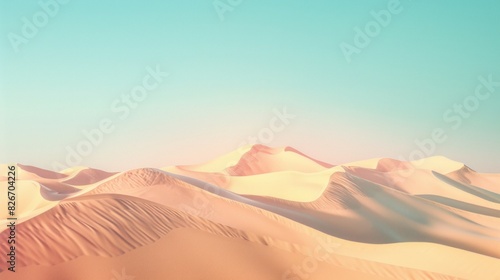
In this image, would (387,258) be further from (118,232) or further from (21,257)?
(21,257)

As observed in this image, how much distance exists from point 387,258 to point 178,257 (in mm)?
6234

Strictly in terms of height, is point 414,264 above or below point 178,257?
below

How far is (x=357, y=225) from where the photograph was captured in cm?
2142

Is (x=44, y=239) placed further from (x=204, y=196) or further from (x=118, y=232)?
(x=204, y=196)

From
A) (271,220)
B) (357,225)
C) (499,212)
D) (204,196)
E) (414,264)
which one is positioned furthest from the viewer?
(499,212)

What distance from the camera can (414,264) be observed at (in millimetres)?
12625

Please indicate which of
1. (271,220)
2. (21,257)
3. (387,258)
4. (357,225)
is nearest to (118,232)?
(21,257)

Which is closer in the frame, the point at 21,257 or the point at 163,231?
the point at 21,257

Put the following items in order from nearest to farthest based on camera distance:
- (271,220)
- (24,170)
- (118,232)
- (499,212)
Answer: (118,232) → (271,220) → (499,212) → (24,170)

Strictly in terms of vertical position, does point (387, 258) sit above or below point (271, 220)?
below

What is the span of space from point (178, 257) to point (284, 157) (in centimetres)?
4167

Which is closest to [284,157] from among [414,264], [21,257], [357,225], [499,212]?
[499,212]

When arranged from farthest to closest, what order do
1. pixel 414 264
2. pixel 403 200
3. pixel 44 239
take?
1. pixel 403 200
2. pixel 414 264
3. pixel 44 239

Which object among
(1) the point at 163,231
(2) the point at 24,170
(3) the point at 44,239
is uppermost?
(2) the point at 24,170
